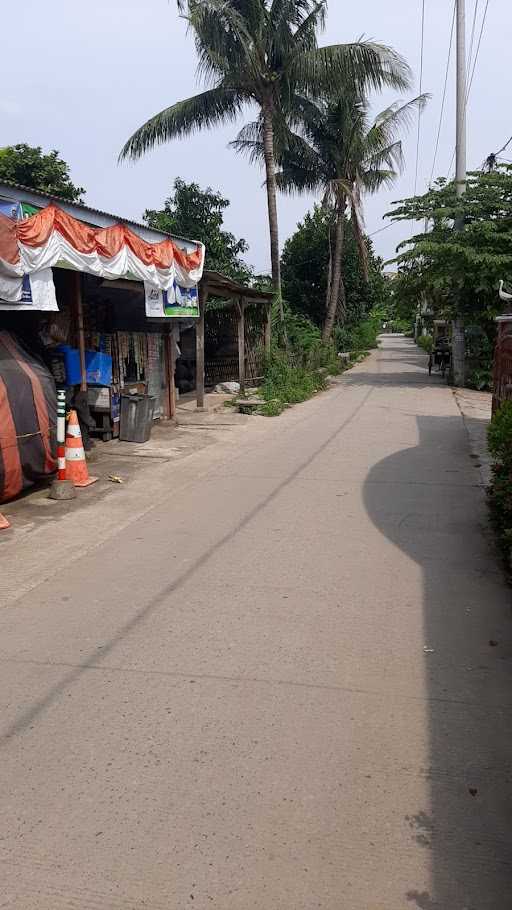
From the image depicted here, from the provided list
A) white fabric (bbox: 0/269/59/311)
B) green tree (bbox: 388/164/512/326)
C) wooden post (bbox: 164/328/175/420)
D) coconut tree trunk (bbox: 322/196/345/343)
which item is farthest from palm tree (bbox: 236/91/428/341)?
white fabric (bbox: 0/269/59/311)

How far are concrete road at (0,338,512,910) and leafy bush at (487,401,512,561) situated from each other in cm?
28

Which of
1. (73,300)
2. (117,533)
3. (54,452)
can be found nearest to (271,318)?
(73,300)

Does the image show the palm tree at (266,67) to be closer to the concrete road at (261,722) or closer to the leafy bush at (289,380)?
the leafy bush at (289,380)

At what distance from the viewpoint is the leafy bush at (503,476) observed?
5.69 metres

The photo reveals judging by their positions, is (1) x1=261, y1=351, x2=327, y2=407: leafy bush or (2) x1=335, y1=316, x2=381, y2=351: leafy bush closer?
(1) x1=261, y1=351, x2=327, y2=407: leafy bush

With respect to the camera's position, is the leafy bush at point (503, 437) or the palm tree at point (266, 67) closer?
the leafy bush at point (503, 437)

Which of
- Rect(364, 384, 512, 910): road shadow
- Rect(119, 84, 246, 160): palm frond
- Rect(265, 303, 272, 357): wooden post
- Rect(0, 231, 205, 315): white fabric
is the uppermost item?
Rect(119, 84, 246, 160): palm frond

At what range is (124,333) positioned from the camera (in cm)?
1248

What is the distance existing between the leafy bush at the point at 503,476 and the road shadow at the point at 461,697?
146 mm

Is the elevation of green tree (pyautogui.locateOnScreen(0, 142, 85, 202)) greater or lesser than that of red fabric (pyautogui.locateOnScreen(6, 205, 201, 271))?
greater

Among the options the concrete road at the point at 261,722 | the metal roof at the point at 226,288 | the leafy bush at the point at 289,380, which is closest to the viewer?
the concrete road at the point at 261,722

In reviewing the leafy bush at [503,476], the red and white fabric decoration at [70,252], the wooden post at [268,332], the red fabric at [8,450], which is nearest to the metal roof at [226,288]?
the wooden post at [268,332]

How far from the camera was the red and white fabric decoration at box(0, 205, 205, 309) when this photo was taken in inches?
297

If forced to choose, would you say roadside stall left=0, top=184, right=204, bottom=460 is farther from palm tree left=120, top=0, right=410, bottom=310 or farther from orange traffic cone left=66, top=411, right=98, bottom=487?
palm tree left=120, top=0, right=410, bottom=310
